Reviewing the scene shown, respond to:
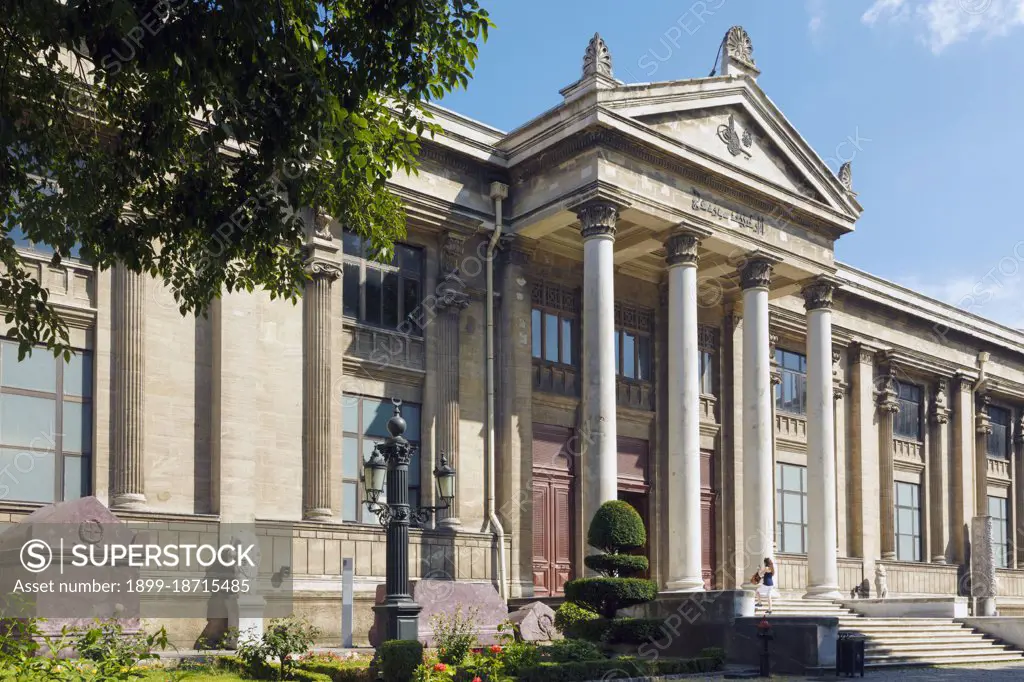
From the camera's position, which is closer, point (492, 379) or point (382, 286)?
point (382, 286)

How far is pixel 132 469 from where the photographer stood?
66.0 ft

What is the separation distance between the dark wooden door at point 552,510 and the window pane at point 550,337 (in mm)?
1687

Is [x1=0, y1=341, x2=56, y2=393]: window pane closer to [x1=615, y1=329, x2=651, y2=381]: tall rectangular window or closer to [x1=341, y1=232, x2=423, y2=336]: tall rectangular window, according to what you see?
[x1=341, y1=232, x2=423, y2=336]: tall rectangular window

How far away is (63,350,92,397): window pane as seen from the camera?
2022 cm

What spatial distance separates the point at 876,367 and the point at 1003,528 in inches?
384

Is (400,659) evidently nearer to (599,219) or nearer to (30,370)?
(30,370)

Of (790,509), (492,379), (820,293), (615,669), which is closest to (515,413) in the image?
(492,379)

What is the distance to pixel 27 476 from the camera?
19500mm

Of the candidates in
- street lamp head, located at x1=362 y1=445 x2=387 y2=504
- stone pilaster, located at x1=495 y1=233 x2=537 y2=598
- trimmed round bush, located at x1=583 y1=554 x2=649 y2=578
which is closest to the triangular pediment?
stone pilaster, located at x1=495 y1=233 x2=537 y2=598

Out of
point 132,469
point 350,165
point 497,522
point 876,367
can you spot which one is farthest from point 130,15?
point 876,367

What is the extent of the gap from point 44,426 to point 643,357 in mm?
15303

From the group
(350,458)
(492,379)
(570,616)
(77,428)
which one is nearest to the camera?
(77,428)

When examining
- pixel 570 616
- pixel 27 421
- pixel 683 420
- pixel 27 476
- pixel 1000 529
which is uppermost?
pixel 683 420

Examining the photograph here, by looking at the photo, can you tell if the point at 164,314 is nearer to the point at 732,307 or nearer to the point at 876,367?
the point at 732,307
